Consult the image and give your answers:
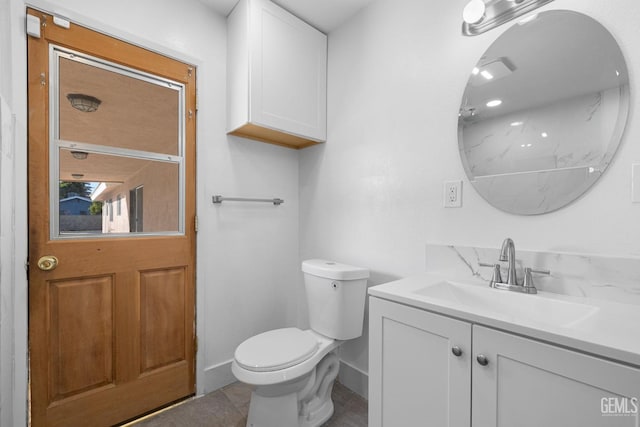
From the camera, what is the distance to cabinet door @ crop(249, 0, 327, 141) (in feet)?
5.32

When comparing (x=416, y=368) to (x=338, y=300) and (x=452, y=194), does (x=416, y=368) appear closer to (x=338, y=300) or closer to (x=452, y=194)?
(x=338, y=300)

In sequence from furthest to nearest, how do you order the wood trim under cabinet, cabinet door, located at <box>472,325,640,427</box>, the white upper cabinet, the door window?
the wood trim under cabinet < the white upper cabinet < the door window < cabinet door, located at <box>472,325,640,427</box>

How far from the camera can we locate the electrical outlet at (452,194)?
1.31 meters

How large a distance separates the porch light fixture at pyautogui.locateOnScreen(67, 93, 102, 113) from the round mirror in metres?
1.81

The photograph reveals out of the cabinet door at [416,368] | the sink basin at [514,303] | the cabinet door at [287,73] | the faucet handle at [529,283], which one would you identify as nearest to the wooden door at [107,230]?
the cabinet door at [287,73]

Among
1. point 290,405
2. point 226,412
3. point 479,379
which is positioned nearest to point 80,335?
point 226,412

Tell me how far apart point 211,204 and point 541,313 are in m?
1.73

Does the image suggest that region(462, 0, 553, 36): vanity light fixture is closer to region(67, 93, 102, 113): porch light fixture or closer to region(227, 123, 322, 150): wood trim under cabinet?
region(227, 123, 322, 150): wood trim under cabinet

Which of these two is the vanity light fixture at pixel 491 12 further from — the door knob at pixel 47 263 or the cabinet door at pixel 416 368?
the door knob at pixel 47 263

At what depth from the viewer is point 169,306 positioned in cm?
160

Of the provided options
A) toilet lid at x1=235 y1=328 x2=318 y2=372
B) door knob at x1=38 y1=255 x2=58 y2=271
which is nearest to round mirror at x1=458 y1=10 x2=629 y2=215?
toilet lid at x1=235 y1=328 x2=318 y2=372

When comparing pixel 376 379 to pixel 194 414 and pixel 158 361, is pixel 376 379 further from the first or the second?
pixel 158 361

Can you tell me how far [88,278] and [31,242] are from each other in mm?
274

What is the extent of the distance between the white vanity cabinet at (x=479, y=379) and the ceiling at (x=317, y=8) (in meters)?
1.77
